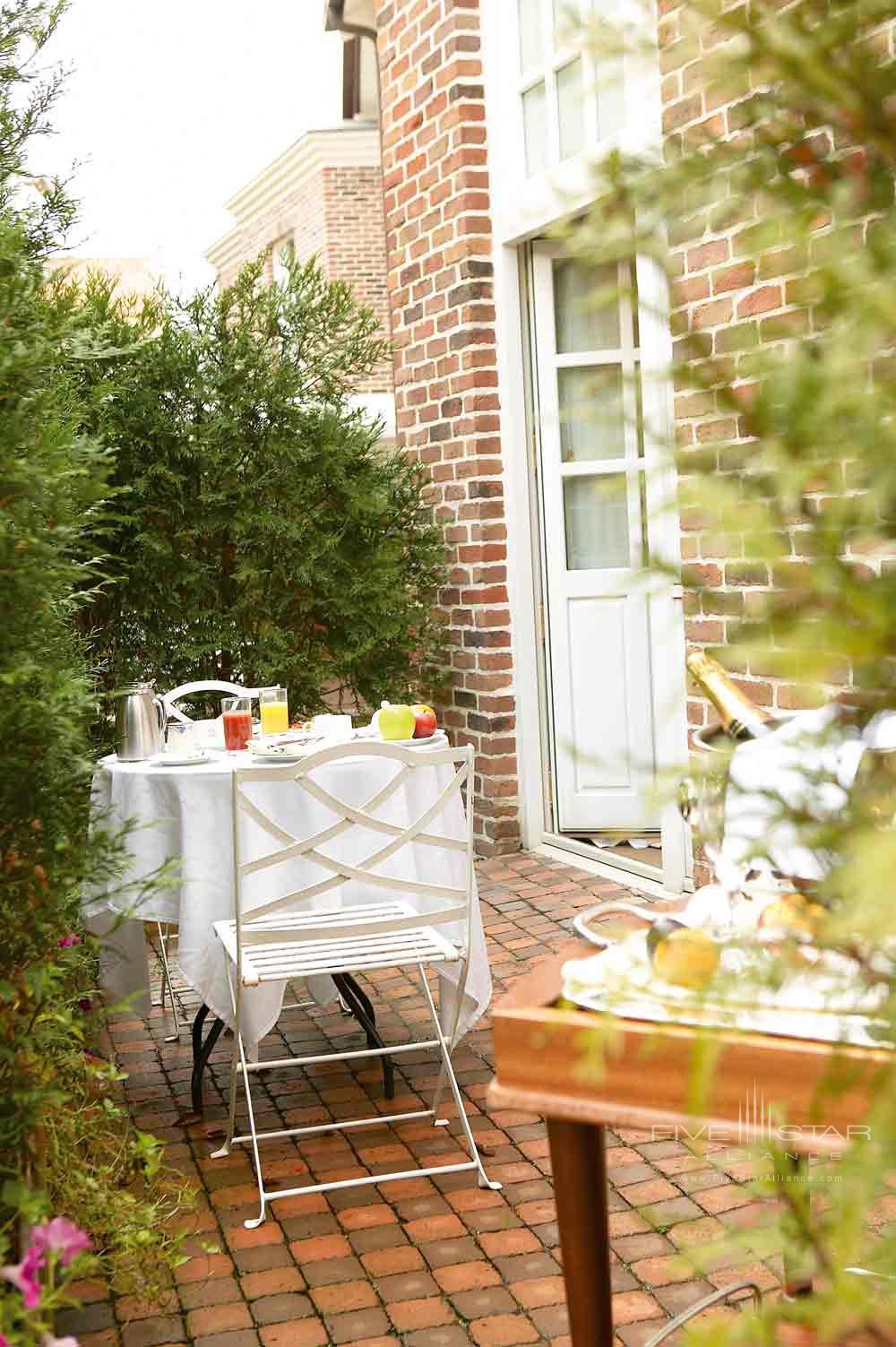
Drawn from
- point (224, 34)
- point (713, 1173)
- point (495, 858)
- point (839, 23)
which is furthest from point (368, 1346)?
point (224, 34)

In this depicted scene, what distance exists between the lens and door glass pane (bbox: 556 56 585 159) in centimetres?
615

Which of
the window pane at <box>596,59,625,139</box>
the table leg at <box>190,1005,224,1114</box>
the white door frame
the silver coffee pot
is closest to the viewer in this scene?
the table leg at <box>190,1005,224,1114</box>

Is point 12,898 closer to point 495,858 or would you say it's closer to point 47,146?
point 47,146

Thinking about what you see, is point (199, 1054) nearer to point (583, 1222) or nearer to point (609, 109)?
point (583, 1222)

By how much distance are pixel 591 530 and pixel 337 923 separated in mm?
3334

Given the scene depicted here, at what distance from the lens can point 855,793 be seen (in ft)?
2.29

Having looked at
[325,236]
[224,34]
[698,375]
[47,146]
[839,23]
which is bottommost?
[698,375]

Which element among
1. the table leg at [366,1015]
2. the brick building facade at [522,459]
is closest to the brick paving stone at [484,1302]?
the table leg at [366,1015]

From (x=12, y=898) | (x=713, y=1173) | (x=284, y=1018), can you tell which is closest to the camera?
(x=12, y=898)

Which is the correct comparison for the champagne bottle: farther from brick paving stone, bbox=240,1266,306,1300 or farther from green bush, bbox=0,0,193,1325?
brick paving stone, bbox=240,1266,306,1300

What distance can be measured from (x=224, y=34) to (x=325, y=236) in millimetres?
8883

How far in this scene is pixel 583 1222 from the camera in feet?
6.48

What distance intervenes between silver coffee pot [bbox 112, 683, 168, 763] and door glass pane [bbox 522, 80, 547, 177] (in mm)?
3414

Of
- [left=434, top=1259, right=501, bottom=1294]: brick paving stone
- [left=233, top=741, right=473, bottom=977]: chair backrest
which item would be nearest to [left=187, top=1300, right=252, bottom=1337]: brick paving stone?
[left=434, top=1259, right=501, bottom=1294]: brick paving stone
